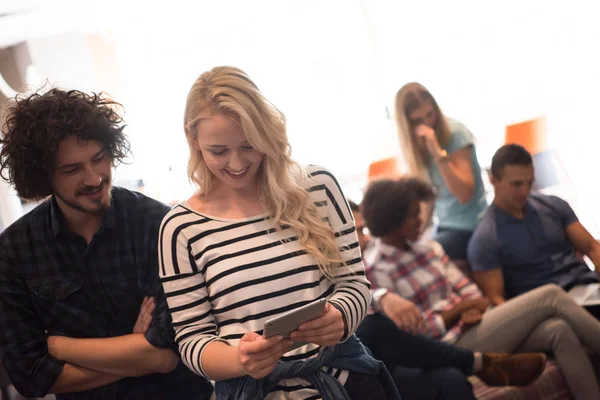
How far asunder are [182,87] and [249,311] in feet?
5.80

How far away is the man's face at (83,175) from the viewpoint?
→ 1786mm

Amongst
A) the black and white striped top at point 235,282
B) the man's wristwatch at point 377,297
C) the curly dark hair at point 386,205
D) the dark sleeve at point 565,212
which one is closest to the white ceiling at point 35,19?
the curly dark hair at point 386,205

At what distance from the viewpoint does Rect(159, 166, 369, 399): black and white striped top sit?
61.4 inches

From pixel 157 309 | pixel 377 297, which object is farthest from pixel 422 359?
pixel 157 309

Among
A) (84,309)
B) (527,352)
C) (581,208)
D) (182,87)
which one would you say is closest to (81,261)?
(84,309)

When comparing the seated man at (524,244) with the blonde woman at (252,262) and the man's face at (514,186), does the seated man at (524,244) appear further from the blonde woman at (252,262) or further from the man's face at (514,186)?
the blonde woman at (252,262)

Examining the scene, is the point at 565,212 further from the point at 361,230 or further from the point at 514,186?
the point at 361,230

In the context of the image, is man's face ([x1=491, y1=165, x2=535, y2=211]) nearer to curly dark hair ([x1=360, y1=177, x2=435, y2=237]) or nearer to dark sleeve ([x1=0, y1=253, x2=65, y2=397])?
curly dark hair ([x1=360, y1=177, x2=435, y2=237])

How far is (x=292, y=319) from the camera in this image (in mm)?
1432

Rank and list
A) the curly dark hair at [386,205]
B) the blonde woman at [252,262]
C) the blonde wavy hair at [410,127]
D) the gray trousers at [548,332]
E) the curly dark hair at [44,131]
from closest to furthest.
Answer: the blonde woman at [252,262]
the curly dark hair at [44,131]
the gray trousers at [548,332]
the curly dark hair at [386,205]
the blonde wavy hair at [410,127]

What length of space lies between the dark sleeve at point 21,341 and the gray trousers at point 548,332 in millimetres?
1692

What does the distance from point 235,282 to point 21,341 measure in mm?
683

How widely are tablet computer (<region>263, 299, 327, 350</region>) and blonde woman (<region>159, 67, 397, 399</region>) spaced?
0.06 m

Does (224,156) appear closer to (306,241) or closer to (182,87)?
(306,241)
